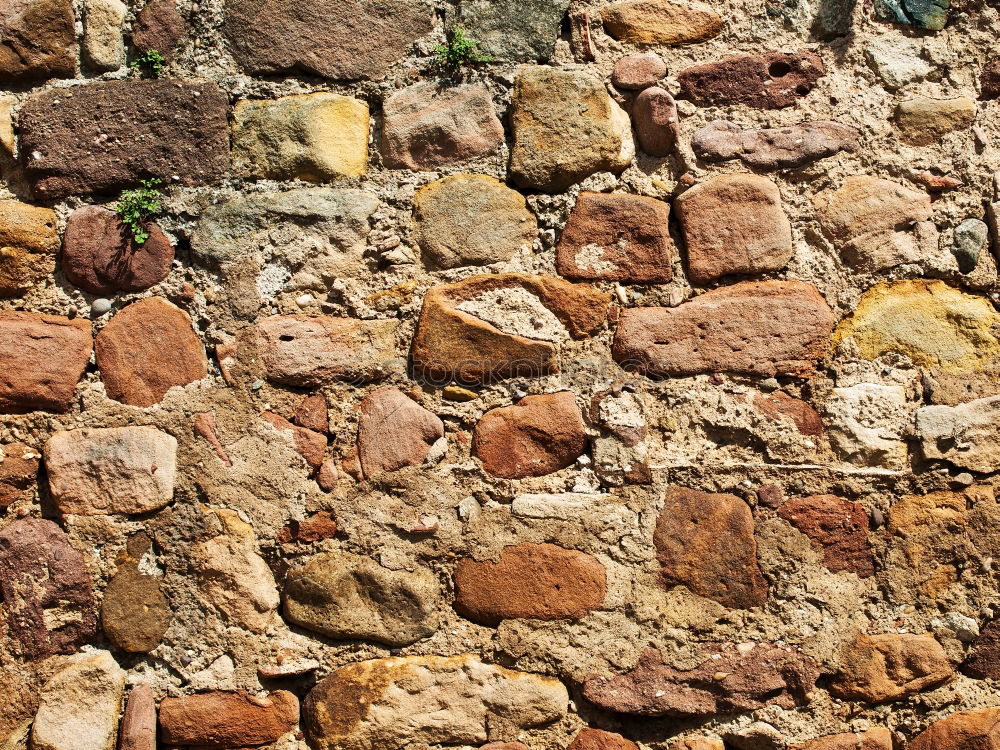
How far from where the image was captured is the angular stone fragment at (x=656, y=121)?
1.65 m

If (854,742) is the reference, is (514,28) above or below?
above

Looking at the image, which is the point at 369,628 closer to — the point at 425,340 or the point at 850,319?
the point at 425,340

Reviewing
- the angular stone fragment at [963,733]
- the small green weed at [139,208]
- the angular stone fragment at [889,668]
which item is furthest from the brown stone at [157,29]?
the angular stone fragment at [963,733]

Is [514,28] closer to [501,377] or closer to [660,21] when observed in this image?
[660,21]

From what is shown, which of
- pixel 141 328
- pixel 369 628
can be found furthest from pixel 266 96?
pixel 369 628

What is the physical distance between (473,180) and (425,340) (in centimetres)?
33

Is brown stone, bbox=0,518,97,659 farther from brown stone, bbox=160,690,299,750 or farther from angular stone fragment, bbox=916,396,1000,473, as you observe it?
angular stone fragment, bbox=916,396,1000,473

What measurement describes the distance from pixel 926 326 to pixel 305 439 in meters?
1.20

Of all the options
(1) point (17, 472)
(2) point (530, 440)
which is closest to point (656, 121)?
(2) point (530, 440)

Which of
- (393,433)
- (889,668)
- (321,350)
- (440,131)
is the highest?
(440,131)

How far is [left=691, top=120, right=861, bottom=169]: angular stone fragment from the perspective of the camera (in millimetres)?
1658

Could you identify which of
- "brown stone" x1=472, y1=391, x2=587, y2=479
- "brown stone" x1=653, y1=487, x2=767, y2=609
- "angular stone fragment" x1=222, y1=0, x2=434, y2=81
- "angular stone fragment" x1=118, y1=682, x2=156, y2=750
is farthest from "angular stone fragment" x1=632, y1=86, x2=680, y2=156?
"angular stone fragment" x1=118, y1=682, x2=156, y2=750

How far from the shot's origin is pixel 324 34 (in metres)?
1.66

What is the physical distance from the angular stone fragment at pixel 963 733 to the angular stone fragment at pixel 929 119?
110 cm
